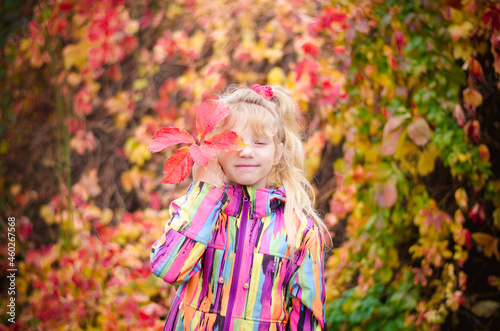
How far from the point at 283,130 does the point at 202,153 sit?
0.40 m

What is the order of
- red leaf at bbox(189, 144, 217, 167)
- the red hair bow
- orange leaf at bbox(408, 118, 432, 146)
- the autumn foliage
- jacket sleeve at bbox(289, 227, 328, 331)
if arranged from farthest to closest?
1. the autumn foliage
2. orange leaf at bbox(408, 118, 432, 146)
3. the red hair bow
4. jacket sleeve at bbox(289, 227, 328, 331)
5. red leaf at bbox(189, 144, 217, 167)

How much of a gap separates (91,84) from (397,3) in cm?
276

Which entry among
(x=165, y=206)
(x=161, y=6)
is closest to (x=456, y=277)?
(x=165, y=206)

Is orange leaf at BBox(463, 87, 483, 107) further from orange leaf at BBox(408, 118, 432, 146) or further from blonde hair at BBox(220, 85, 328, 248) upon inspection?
blonde hair at BBox(220, 85, 328, 248)

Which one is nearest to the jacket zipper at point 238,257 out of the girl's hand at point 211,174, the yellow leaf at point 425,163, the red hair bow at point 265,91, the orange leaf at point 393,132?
the girl's hand at point 211,174

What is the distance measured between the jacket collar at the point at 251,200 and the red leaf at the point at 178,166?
20 centimetres

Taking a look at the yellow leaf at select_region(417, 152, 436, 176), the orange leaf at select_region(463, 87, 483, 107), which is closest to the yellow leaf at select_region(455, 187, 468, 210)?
the yellow leaf at select_region(417, 152, 436, 176)

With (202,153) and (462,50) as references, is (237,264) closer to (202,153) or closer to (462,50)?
(202,153)

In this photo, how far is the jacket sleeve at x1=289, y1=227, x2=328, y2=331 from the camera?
1.22 meters

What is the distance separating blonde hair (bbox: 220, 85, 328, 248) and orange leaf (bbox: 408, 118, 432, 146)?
0.45 m

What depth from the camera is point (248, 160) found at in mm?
1271

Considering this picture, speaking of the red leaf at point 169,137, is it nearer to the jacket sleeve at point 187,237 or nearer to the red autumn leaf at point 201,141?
the red autumn leaf at point 201,141

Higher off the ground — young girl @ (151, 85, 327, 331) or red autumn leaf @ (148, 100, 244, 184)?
red autumn leaf @ (148, 100, 244, 184)

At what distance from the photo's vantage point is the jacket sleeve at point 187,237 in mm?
1178
